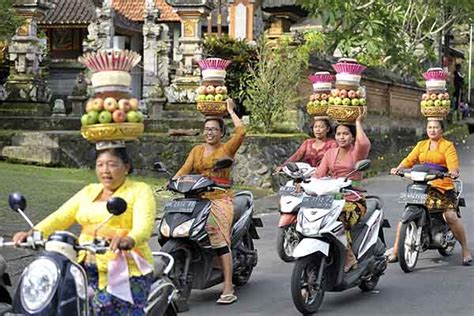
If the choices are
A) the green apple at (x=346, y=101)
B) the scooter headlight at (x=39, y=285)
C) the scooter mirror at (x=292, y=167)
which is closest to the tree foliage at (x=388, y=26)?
the scooter mirror at (x=292, y=167)

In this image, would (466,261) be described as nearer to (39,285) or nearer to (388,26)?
(39,285)

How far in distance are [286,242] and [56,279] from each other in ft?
19.2

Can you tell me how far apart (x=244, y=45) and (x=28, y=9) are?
5.20 metres

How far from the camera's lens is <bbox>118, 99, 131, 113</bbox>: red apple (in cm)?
541


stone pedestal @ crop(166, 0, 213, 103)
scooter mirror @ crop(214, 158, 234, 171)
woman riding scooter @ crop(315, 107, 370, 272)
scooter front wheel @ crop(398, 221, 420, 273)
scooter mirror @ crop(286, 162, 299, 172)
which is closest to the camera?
scooter mirror @ crop(214, 158, 234, 171)

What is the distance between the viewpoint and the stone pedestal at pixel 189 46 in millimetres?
21656

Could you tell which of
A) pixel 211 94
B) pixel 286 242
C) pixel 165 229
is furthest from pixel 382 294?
pixel 211 94

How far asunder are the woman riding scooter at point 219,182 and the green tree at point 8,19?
1099cm

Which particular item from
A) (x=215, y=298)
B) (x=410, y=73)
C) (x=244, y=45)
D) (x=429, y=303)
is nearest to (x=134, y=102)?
(x=215, y=298)

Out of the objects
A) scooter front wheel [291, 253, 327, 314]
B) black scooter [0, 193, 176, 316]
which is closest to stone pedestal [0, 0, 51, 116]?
scooter front wheel [291, 253, 327, 314]

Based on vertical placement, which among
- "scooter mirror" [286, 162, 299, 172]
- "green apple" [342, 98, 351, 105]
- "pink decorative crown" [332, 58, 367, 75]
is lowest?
"scooter mirror" [286, 162, 299, 172]

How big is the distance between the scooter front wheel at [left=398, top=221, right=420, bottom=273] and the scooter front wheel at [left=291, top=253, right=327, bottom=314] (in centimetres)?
197

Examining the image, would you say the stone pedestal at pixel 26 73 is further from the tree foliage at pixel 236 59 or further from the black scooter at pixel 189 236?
the black scooter at pixel 189 236

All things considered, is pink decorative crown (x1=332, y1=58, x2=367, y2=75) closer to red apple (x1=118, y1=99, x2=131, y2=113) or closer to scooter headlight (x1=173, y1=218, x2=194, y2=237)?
scooter headlight (x1=173, y1=218, x2=194, y2=237)
